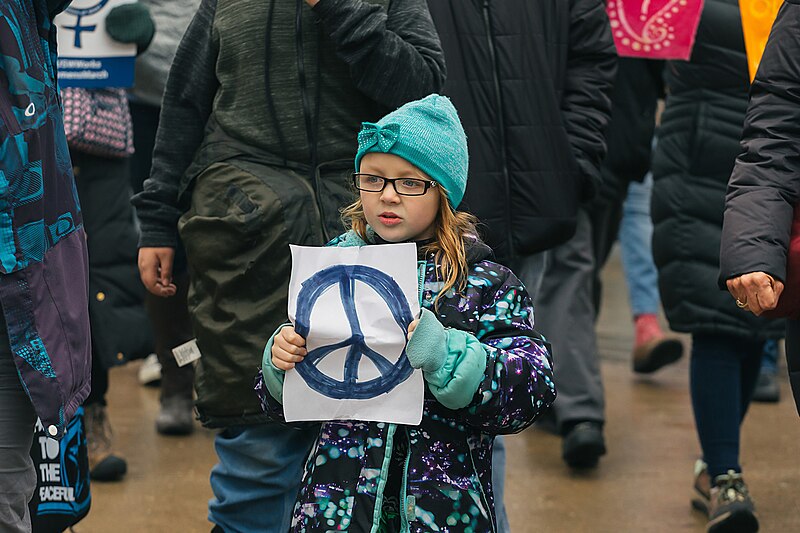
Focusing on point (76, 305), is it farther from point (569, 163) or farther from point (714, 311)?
point (714, 311)

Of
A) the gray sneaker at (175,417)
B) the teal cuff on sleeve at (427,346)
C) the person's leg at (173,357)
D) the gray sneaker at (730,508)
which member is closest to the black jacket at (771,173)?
the teal cuff on sleeve at (427,346)

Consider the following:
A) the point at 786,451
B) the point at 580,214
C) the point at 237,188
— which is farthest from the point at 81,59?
the point at 786,451

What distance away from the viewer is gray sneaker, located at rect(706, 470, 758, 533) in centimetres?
498

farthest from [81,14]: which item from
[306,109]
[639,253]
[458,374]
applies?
[639,253]

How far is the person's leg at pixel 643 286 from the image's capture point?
754 cm

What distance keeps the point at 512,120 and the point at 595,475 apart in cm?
189

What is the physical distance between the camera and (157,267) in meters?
4.44

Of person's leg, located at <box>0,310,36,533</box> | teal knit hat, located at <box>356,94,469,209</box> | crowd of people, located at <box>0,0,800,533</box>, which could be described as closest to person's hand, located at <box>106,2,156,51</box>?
crowd of people, located at <box>0,0,800,533</box>

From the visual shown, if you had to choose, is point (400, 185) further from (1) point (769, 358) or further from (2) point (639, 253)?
(2) point (639, 253)

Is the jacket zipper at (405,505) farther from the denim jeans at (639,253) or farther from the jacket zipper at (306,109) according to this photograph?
the denim jeans at (639,253)

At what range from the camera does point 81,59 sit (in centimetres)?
526

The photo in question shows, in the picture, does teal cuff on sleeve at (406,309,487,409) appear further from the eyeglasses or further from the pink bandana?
the pink bandana

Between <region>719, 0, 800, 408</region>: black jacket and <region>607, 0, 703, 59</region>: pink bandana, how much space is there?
1.54 metres

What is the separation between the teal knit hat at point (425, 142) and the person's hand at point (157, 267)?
1191 mm
